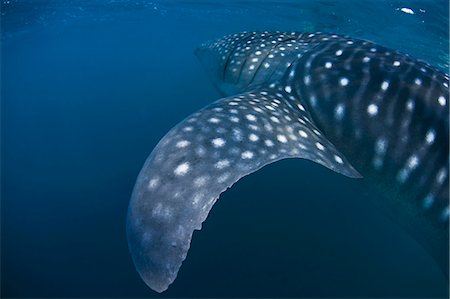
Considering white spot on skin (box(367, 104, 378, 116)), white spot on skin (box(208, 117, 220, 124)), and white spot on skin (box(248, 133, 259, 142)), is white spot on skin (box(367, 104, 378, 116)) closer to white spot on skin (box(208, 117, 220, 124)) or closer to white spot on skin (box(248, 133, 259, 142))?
white spot on skin (box(248, 133, 259, 142))

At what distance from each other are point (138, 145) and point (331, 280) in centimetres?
893

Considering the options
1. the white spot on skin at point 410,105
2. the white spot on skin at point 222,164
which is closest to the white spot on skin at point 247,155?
the white spot on skin at point 222,164

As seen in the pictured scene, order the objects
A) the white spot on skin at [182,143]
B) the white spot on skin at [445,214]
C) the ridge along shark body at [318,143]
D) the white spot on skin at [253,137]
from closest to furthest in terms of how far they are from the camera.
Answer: the ridge along shark body at [318,143] → the white spot on skin at [182,143] → the white spot on skin at [253,137] → the white spot on skin at [445,214]

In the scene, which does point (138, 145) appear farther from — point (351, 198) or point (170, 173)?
point (170, 173)

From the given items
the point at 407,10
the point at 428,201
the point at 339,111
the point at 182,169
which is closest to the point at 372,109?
the point at 339,111

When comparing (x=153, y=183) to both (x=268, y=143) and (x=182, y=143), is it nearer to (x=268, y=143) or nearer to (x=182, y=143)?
(x=182, y=143)

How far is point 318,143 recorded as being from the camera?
3605 mm

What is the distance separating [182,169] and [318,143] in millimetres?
1556

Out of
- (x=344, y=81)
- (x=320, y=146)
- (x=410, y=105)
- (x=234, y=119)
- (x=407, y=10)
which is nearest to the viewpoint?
(x=234, y=119)

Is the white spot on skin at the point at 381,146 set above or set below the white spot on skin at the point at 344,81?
below

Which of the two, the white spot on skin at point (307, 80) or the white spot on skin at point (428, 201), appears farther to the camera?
the white spot on skin at point (307, 80)

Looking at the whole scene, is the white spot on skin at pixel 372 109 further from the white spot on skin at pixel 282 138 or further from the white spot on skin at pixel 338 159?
the white spot on skin at pixel 282 138

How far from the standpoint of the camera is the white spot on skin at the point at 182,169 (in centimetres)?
279

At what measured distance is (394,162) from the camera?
147 inches
